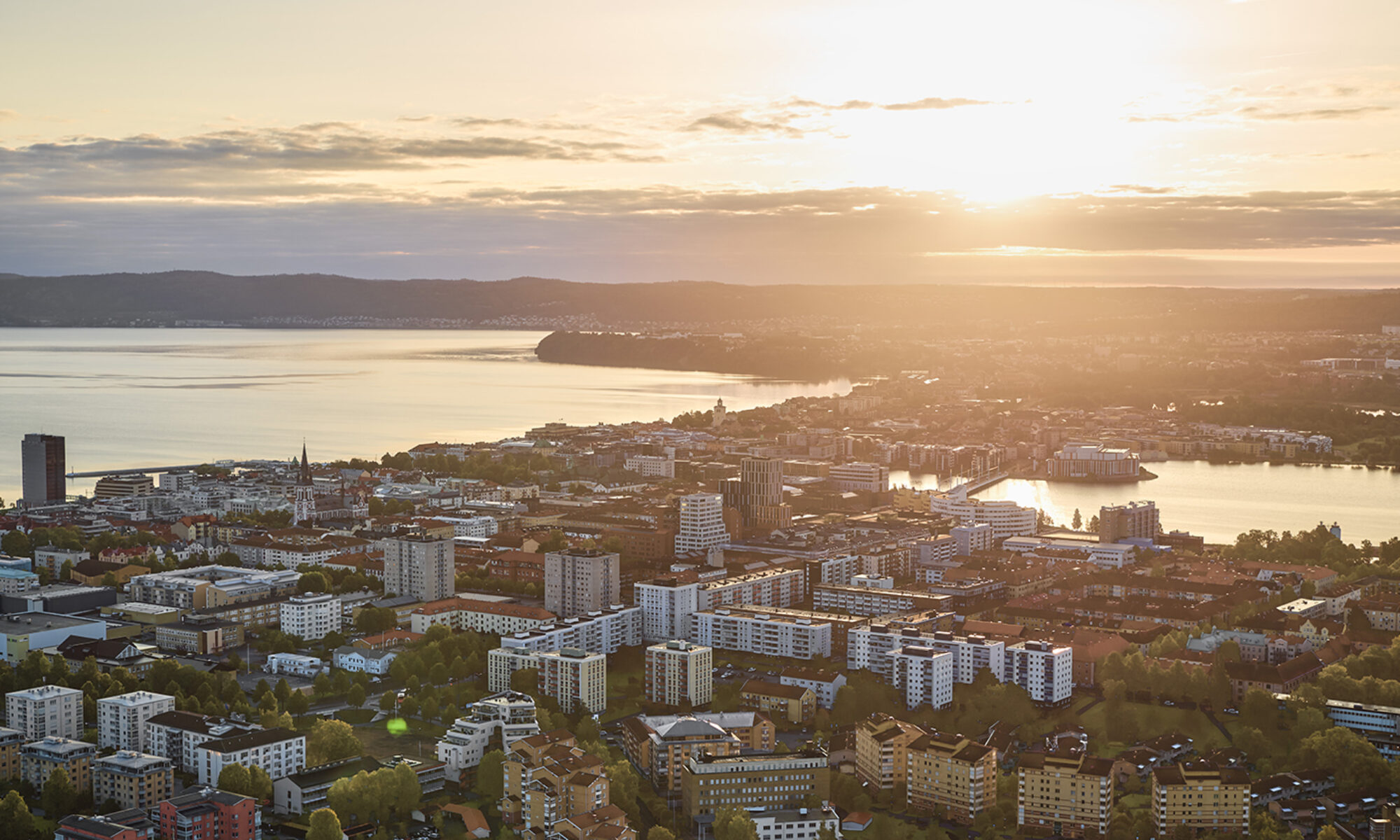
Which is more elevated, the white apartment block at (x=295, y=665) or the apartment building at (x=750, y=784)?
the apartment building at (x=750, y=784)

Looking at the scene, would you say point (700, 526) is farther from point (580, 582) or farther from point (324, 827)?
point (324, 827)

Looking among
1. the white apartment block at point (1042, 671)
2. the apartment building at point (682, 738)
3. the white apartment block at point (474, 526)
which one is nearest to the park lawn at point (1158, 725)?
the white apartment block at point (1042, 671)

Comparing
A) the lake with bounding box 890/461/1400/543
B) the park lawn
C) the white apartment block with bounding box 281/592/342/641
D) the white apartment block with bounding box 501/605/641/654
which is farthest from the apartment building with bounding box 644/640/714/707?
the lake with bounding box 890/461/1400/543

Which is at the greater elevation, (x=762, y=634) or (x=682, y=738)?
(x=682, y=738)

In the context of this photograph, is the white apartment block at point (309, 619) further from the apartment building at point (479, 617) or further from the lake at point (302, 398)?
the lake at point (302, 398)

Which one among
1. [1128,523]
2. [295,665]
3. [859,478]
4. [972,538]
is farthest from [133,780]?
[859,478]

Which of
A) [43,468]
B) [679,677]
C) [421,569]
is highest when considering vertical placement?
[43,468]
